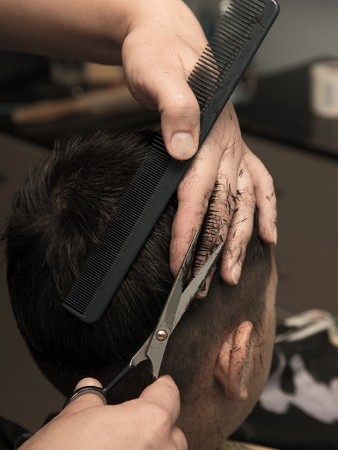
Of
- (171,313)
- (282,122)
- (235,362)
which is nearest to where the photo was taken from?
(171,313)

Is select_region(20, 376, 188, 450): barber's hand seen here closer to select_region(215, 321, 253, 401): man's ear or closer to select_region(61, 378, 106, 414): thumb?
select_region(61, 378, 106, 414): thumb

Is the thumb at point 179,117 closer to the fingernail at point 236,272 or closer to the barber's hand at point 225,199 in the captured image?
the barber's hand at point 225,199

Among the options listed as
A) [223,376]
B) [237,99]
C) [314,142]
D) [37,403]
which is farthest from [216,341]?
[237,99]

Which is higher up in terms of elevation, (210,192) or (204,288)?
(210,192)

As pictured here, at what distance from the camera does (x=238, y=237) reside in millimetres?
1041

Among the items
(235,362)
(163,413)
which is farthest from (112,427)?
(235,362)

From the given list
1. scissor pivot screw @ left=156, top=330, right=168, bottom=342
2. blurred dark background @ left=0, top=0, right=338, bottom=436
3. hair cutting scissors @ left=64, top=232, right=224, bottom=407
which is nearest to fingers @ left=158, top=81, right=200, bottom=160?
hair cutting scissors @ left=64, top=232, right=224, bottom=407

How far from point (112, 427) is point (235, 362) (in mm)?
274

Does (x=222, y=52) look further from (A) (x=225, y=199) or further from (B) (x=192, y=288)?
(B) (x=192, y=288)

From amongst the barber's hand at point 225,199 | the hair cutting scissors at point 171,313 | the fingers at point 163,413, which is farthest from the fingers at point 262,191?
the fingers at point 163,413

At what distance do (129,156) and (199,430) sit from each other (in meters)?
0.41

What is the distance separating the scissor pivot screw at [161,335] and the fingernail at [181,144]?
22 cm

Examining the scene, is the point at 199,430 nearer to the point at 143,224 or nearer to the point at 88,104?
the point at 143,224

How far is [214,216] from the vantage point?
3.40 feet
